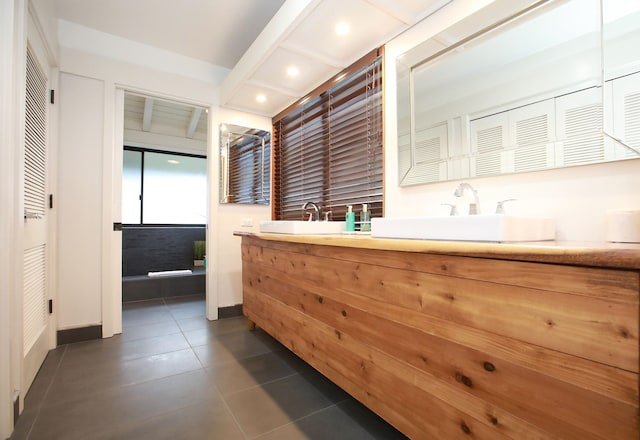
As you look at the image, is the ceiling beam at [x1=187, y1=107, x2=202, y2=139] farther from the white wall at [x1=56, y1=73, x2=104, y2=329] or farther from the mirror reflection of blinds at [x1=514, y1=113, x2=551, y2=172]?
the mirror reflection of blinds at [x1=514, y1=113, x2=551, y2=172]

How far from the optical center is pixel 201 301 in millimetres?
3574

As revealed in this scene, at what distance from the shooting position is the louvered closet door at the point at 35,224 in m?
1.70

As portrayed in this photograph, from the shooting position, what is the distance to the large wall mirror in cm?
101

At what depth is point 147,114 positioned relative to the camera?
393cm

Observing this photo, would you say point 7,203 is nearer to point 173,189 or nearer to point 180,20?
point 180,20

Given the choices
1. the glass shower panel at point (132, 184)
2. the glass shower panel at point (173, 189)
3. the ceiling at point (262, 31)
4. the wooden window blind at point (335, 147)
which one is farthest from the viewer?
the glass shower panel at point (173, 189)

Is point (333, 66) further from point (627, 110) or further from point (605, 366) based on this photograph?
point (605, 366)

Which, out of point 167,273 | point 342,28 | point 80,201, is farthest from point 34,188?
point 167,273

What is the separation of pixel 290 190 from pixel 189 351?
1.61 m

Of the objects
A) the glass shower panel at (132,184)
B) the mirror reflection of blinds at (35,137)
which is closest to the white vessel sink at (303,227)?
the mirror reflection of blinds at (35,137)

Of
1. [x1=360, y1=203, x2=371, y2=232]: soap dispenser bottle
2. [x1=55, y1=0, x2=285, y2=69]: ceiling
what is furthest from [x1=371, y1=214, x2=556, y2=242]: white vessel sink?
[x1=55, y1=0, x2=285, y2=69]: ceiling

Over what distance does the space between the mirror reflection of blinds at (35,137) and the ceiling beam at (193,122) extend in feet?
5.92

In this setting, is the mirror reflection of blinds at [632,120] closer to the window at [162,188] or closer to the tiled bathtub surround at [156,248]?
the window at [162,188]

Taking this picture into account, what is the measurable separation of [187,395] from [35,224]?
56.1 inches
